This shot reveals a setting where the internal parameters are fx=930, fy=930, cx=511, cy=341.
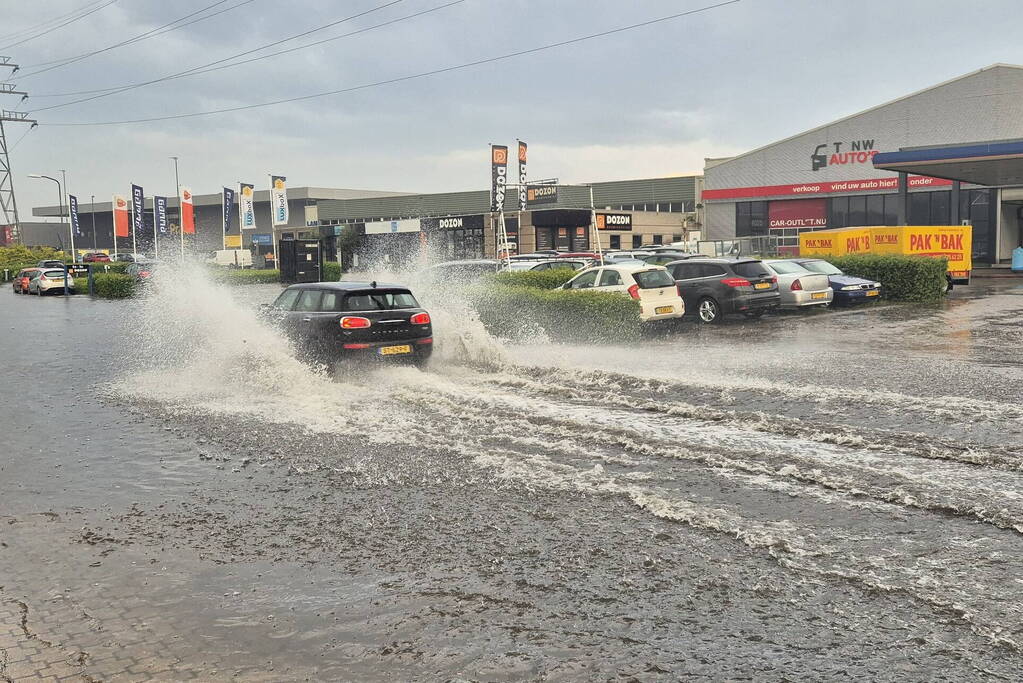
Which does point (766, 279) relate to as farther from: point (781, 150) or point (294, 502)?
point (781, 150)

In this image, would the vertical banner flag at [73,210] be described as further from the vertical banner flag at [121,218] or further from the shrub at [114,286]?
the shrub at [114,286]

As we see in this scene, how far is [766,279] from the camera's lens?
2105 cm

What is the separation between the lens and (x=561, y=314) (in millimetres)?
18125

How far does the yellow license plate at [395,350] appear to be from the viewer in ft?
41.8

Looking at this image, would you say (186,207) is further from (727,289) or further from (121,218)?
(727,289)

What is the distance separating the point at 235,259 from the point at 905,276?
186 feet

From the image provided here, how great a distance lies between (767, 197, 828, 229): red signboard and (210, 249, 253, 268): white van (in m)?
37.3

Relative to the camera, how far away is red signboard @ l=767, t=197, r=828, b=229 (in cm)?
5953

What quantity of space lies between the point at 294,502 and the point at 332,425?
9.26 feet

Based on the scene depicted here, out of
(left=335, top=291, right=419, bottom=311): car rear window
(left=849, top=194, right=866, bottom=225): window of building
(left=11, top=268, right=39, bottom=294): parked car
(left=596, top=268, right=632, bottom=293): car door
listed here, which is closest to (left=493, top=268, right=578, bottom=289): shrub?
(left=596, top=268, right=632, bottom=293): car door

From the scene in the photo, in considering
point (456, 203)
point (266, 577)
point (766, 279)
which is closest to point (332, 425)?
point (266, 577)

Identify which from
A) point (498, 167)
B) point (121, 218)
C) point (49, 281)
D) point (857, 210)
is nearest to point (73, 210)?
point (121, 218)

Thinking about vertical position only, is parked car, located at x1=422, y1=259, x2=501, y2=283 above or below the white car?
above

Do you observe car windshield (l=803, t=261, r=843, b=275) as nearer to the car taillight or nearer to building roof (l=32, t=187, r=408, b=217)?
the car taillight
